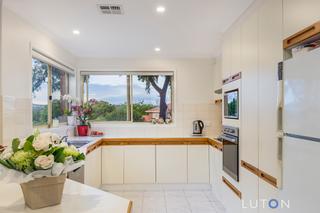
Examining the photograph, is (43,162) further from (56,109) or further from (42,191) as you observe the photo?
(56,109)

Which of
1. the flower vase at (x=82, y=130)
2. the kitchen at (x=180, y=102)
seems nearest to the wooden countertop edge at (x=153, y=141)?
the kitchen at (x=180, y=102)

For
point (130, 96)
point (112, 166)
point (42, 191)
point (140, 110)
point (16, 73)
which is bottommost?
point (112, 166)

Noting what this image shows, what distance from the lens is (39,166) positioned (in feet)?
3.46

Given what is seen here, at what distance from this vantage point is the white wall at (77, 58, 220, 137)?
462cm

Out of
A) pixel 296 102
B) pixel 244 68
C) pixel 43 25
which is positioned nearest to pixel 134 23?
pixel 43 25

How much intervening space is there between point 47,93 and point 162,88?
2.09 meters

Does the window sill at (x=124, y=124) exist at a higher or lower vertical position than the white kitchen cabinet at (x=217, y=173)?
higher

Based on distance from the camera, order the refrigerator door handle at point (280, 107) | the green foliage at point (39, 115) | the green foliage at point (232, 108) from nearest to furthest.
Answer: the refrigerator door handle at point (280, 107), the green foliage at point (232, 108), the green foliage at point (39, 115)

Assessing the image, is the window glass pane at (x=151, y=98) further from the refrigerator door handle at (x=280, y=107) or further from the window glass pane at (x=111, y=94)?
the refrigerator door handle at (x=280, y=107)

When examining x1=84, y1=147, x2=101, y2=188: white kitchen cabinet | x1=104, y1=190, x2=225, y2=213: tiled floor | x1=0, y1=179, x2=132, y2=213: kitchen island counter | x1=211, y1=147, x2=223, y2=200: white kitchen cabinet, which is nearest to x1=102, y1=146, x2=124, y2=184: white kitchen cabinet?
x1=84, y1=147, x2=101, y2=188: white kitchen cabinet

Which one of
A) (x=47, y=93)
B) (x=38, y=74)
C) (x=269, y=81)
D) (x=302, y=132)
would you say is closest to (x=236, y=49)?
(x=269, y=81)

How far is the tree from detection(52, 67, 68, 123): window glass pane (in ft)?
4.51

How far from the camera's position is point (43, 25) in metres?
2.90

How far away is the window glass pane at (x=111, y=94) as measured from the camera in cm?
480
